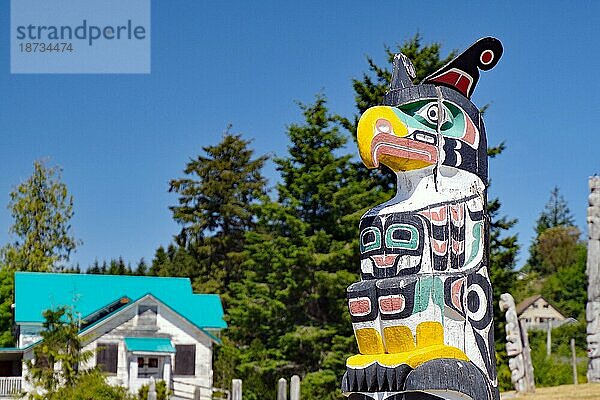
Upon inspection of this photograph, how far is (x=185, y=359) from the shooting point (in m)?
29.2

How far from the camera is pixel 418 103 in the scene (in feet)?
26.1

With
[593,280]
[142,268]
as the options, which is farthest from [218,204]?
[593,280]

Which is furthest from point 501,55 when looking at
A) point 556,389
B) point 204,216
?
point 204,216

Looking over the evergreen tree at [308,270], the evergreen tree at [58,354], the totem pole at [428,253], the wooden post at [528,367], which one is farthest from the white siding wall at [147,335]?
the totem pole at [428,253]

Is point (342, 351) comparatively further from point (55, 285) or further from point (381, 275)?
point (381, 275)

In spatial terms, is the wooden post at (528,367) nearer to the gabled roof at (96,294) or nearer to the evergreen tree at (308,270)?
the evergreen tree at (308,270)

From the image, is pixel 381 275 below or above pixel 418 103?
below

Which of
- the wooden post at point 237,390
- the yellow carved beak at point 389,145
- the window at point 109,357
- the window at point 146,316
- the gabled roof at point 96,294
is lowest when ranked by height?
the wooden post at point 237,390

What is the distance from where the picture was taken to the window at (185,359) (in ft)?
95.4

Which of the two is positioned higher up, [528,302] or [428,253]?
[428,253]

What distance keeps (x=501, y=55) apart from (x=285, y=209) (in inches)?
689

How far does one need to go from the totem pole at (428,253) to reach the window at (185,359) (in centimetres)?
2218

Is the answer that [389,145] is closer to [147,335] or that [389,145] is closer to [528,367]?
[528,367]

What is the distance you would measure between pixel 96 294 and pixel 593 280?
17671 mm
